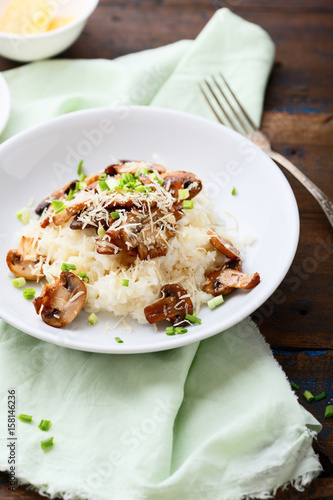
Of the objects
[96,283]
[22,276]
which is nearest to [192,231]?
[96,283]

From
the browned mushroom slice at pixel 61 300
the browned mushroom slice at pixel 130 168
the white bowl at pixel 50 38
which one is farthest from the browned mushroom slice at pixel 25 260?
the white bowl at pixel 50 38

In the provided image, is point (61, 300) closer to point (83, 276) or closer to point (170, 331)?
point (83, 276)

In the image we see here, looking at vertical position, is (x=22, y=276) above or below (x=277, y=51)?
above

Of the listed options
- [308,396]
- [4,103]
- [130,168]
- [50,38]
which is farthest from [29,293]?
[50,38]

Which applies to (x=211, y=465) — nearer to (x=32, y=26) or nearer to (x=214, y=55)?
(x=214, y=55)

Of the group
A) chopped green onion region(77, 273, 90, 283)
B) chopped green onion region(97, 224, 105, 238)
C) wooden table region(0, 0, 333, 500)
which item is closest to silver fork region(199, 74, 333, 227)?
wooden table region(0, 0, 333, 500)

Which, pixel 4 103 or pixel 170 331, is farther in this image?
pixel 4 103

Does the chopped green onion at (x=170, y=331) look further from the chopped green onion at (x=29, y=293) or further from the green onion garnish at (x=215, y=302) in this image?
the chopped green onion at (x=29, y=293)
